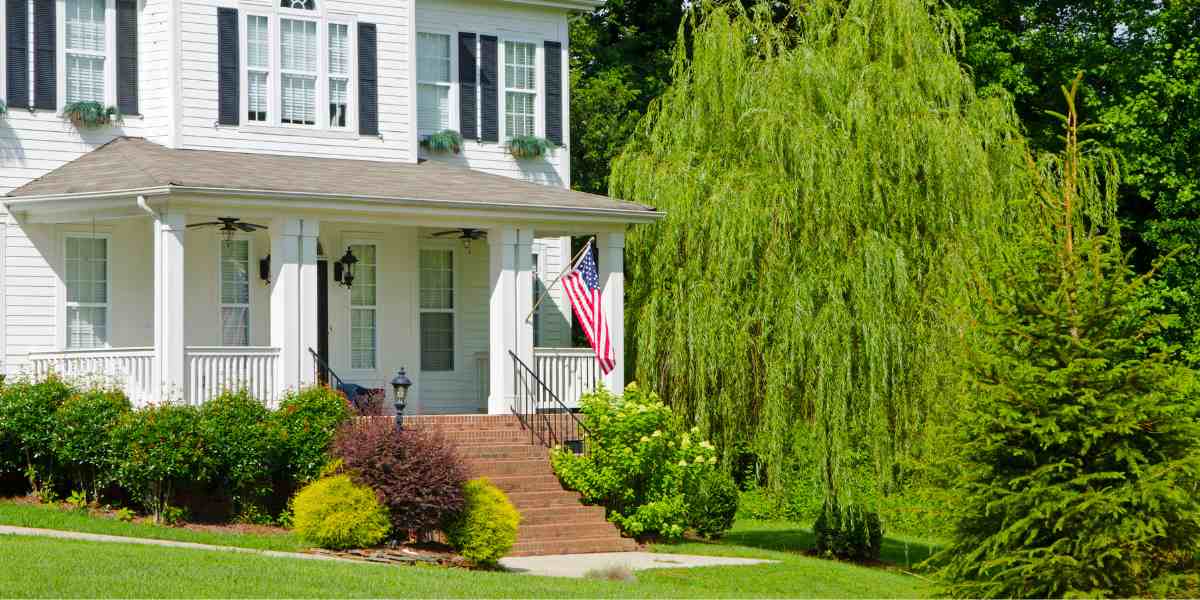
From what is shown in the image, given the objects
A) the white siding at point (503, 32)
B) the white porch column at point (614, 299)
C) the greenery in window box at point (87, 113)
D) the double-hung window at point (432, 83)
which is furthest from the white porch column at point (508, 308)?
the greenery in window box at point (87, 113)

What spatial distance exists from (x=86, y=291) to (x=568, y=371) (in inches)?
274

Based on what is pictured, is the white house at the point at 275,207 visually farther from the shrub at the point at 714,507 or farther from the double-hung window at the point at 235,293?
the shrub at the point at 714,507

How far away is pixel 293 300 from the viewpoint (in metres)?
20.1

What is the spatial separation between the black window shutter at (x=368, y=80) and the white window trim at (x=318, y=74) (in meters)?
0.09

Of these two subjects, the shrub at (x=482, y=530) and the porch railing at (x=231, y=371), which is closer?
the shrub at (x=482, y=530)

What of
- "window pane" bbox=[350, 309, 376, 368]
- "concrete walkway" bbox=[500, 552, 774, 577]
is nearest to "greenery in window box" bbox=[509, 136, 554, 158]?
"window pane" bbox=[350, 309, 376, 368]

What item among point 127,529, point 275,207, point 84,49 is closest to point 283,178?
point 275,207

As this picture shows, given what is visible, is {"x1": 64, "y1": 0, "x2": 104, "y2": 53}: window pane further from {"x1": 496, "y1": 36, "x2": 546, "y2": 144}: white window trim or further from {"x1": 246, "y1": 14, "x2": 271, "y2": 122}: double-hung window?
{"x1": 496, "y1": 36, "x2": 546, "y2": 144}: white window trim

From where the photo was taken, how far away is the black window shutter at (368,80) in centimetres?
2350

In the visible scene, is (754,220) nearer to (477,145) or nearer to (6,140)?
(477,145)

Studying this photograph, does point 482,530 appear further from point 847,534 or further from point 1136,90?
point 1136,90

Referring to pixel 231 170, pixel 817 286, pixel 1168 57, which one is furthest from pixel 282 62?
pixel 1168 57

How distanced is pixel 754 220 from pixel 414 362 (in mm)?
5920

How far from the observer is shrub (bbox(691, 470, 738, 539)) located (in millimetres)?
22391
